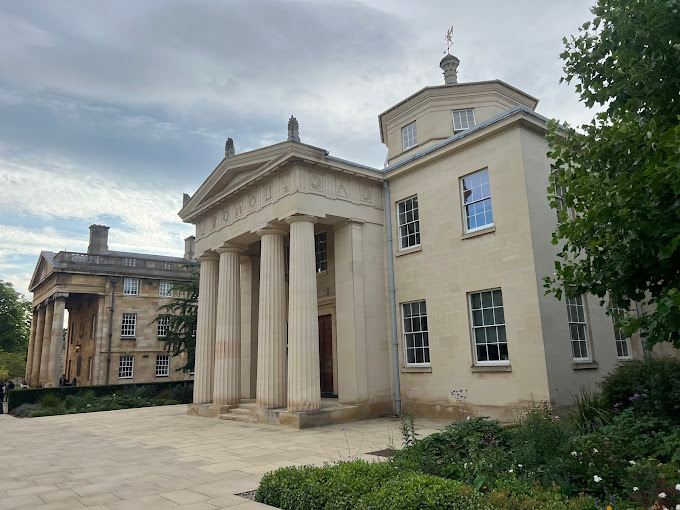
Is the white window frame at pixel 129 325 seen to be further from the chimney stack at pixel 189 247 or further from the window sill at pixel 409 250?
the window sill at pixel 409 250

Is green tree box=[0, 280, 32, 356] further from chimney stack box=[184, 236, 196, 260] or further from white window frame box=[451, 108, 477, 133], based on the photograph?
white window frame box=[451, 108, 477, 133]

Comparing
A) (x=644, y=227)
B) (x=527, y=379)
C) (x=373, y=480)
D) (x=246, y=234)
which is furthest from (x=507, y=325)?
(x=246, y=234)

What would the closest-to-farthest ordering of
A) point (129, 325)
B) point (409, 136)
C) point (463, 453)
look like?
point (463, 453) < point (409, 136) < point (129, 325)

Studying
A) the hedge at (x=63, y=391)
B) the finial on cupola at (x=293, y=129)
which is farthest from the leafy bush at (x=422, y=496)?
the hedge at (x=63, y=391)

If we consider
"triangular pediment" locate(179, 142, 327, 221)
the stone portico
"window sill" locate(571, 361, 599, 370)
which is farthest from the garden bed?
"triangular pediment" locate(179, 142, 327, 221)

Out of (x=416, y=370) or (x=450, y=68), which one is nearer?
(x=416, y=370)

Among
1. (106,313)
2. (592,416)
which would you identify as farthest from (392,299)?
(106,313)

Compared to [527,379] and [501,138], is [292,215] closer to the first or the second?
[501,138]

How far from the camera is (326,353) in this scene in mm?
18531

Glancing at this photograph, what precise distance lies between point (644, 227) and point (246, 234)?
13442mm

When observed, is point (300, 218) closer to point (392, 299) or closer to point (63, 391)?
point (392, 299)

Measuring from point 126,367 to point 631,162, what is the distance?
37.7 meters

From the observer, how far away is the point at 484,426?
24.5 feet

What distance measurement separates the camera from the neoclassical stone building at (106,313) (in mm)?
36031
